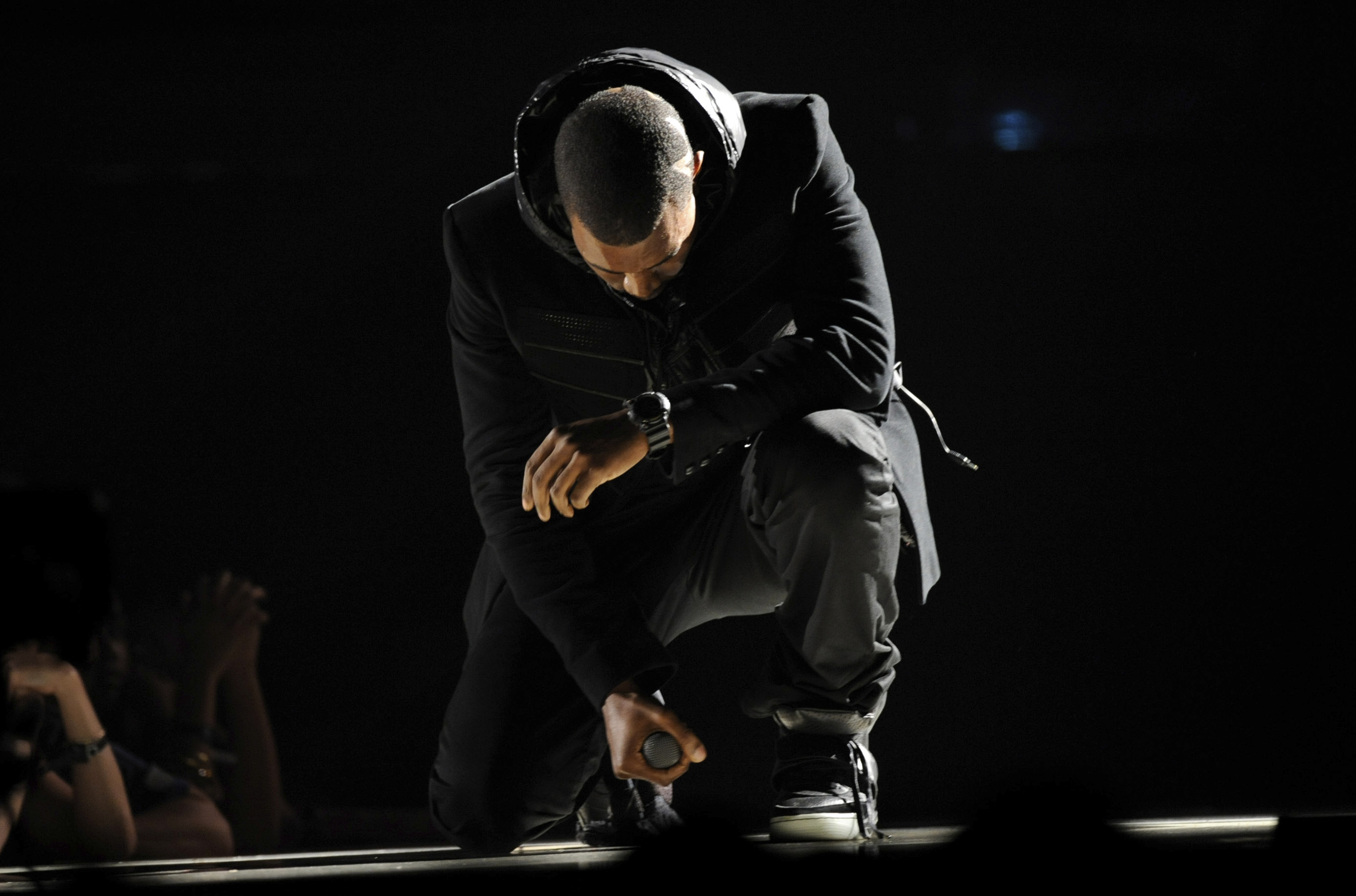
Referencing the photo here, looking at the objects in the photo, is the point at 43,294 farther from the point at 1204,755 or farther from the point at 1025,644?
the point at 1204,755

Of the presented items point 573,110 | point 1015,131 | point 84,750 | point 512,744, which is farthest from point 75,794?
point 1015,131

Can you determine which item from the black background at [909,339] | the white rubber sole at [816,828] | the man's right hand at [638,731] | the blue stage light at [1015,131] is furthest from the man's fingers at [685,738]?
the blue stage light at [1015,131]

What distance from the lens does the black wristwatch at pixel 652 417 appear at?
1138 mm

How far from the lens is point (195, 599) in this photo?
194 centimetres

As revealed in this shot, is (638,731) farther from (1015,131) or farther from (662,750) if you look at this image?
(1015,131)

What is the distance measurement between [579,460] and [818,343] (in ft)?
0.88

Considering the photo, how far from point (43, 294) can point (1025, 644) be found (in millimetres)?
1601

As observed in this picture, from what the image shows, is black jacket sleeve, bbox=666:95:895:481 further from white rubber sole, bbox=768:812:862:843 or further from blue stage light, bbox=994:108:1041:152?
blue stage light, bbox=994:108:1041:152

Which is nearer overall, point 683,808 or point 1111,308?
point 683,808

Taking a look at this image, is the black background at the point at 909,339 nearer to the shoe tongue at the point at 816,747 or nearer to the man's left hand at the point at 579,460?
the shoe tongue at the point at 816,747

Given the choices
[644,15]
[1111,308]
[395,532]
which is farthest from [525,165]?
[1111,308]

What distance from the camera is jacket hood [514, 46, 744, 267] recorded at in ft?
4.01

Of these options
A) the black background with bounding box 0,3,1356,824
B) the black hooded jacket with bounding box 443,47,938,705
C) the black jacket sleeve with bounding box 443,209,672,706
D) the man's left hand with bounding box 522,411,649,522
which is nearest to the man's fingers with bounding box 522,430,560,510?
the man's left hand with bounding box 522,411,649,522

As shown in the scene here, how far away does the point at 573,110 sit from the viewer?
1.23 m
